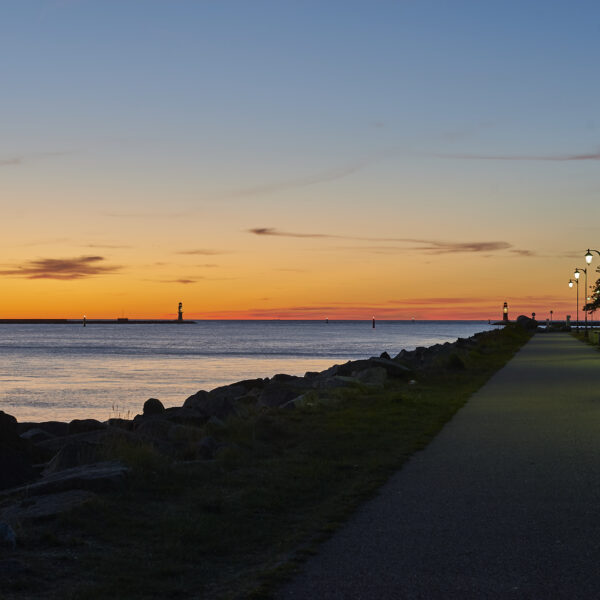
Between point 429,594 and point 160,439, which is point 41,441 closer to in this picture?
point 160,439

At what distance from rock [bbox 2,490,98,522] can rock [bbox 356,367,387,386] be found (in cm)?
1397

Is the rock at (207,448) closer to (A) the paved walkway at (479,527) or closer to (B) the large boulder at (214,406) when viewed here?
(A) the paved walkway at (479,527)

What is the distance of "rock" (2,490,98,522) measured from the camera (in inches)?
278

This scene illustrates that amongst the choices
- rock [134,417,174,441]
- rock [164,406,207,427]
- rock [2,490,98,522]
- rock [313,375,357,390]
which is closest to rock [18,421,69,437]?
rock [164,406,207,427]

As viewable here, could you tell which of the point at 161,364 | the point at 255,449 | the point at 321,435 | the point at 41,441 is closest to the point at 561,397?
the point at 321,435

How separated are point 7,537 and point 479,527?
12.1ft

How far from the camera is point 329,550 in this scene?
20.5 ft

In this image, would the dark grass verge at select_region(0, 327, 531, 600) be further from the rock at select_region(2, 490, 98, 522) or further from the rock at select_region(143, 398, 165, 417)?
the rock at select_region(143, 398, 165, 417)

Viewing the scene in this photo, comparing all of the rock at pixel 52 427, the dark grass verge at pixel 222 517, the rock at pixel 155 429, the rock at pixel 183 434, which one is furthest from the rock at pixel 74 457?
the rock at pixel 52 427

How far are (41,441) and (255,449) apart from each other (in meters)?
6.06

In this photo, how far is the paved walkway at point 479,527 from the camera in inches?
212

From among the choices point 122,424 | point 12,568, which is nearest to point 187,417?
point 122,424

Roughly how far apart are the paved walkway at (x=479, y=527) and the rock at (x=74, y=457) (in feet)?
13.2

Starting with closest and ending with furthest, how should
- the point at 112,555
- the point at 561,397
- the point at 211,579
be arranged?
the point at 211,579 < the point at 112,555 < the point at 561,397
